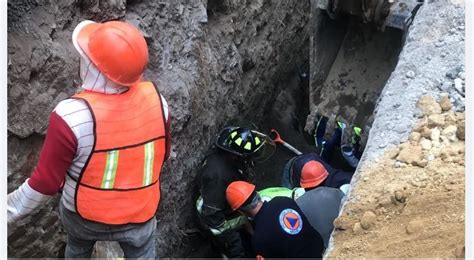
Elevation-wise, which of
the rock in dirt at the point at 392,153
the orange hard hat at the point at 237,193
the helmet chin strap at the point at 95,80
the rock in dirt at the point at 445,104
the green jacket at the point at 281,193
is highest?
the helmet chin strap at the point at 95,80

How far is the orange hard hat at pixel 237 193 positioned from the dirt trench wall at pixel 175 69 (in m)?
0.42

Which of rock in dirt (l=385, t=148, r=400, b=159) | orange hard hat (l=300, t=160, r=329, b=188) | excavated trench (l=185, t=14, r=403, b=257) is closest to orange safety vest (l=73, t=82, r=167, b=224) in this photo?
rock in dirt (l=385, t=148, r=400, b=159)

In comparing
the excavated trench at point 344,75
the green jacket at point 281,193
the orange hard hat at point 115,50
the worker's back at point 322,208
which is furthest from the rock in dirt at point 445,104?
the excavated trench at point 344,75

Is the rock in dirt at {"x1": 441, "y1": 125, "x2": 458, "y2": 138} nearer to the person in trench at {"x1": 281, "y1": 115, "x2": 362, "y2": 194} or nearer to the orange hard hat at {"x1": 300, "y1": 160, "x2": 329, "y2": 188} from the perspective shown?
the person in trench at {"x1": 281, "y1": 115, "x2": 362, "y2": 194}

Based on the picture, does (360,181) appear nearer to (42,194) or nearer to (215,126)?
(42,194)

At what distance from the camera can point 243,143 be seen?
17.3 feet

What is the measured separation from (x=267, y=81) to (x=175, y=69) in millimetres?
2205

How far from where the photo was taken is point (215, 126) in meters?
5.75

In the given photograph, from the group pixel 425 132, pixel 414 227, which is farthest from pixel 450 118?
pixel 414 227

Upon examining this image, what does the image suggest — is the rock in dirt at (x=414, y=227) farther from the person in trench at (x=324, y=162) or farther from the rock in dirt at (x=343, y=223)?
the person in trench at (x=324, y=162)

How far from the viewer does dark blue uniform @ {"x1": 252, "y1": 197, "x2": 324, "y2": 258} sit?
448cm

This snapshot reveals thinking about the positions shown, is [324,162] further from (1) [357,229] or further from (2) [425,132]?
(1) [357,229]

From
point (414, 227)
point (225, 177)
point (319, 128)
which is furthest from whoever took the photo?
point (319, 128)

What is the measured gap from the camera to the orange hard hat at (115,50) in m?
2.88
